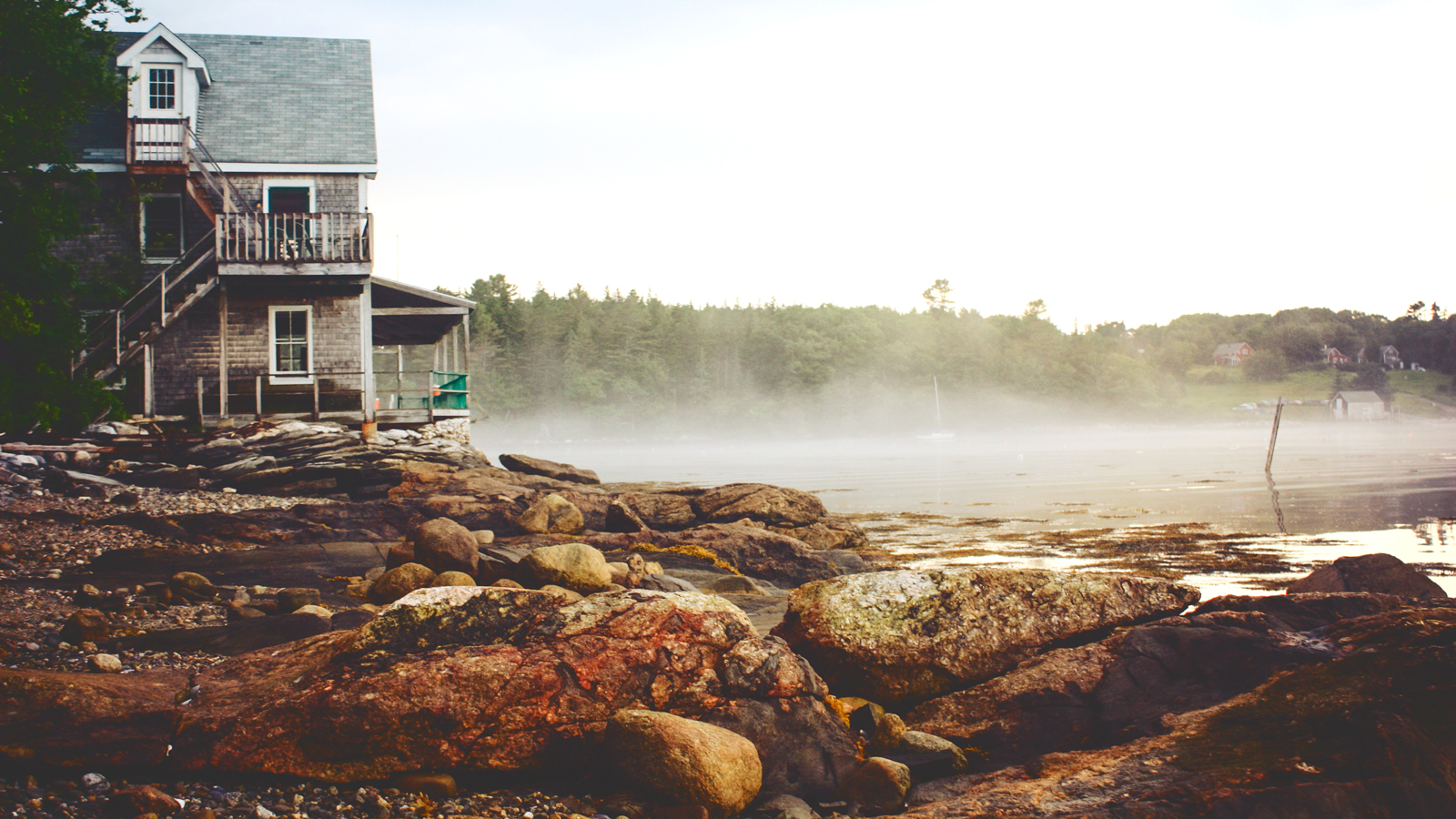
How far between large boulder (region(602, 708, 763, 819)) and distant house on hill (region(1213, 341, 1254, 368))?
479 feet

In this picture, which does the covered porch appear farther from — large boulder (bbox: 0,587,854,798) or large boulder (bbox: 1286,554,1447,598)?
large boulder (bbox: 1286,554,1447,598)

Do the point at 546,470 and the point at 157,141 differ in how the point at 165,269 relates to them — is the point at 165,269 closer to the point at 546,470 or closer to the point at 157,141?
the point at 157,141

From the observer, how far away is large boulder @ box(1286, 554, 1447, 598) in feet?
22.9

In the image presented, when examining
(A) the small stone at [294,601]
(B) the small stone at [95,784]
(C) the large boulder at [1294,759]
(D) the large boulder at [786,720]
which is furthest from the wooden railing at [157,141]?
(C) the large boulder at [1294,759]

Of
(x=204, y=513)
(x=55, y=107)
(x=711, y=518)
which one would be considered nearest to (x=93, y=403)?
(x=55, y=107)

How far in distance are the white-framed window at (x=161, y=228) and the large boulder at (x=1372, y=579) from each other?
22338mm

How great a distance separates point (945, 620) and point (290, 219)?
20174 mm

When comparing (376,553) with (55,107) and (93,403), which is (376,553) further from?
(55,107)

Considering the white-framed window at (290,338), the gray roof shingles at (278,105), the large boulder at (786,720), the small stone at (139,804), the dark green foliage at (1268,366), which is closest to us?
the small stone at (139,804)

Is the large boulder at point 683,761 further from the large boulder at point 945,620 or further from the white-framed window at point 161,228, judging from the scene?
the white-framed window at point 161,228

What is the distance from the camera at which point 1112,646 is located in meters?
5.16

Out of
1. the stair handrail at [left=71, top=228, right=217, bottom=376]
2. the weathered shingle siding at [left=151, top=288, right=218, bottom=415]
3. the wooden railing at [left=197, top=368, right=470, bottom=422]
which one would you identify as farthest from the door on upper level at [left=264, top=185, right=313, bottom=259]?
the wooden railing at [left=197, top=368, right=470, bottom=422]

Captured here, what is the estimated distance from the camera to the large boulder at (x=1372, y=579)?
22.9 feet

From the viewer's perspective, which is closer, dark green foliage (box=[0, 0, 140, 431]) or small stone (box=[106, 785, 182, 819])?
small stone (box=[106, 785, 182, 819])
